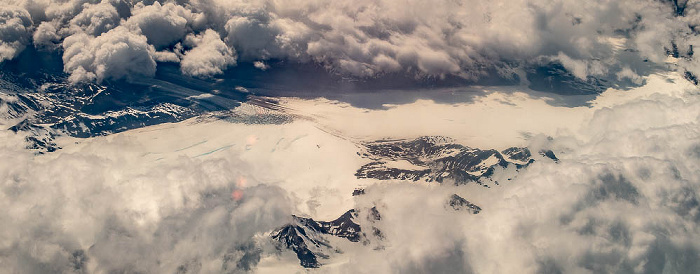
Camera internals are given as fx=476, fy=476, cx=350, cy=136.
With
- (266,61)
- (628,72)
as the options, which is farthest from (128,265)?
(628,72)

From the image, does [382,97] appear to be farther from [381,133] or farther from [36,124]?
[36,124]

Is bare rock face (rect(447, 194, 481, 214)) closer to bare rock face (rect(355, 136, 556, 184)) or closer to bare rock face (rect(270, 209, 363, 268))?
bare rock face (rect(355, 136, 556, 184))

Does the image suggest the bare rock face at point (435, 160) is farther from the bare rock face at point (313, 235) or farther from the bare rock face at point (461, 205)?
the bare rock face at point (313, 235)

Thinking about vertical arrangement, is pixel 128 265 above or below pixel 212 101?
below

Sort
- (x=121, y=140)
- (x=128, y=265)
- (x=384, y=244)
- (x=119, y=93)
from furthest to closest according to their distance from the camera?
(x=119, y=93), (x=121, y=140), (x=384, y=244), (x=128, y=265)

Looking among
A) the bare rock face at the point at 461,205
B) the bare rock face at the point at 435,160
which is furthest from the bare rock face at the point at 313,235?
the bare rock face at the point at 461,205

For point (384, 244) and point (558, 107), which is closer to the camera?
point (384, 244)

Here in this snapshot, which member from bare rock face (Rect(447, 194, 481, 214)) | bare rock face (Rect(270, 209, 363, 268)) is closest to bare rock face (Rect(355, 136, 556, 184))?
bare rock face (Rect(447, 194, 481, 214))

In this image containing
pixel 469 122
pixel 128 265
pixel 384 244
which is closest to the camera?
pixel 128 265

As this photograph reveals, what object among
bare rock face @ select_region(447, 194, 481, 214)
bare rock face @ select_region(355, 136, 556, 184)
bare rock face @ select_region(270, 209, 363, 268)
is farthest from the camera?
bare rock face @ select_region(355, 136, 556, 184)

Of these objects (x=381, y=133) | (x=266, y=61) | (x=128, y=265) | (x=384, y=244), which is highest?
(x=266, y=61)

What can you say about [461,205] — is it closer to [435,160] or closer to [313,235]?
[435,160]
